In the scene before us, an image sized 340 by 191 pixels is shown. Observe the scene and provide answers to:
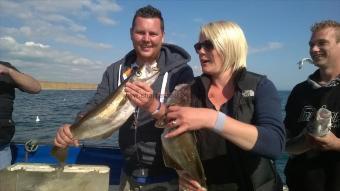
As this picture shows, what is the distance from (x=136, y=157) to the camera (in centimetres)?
477

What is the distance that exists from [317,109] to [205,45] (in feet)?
6.08

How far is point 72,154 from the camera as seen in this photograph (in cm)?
714

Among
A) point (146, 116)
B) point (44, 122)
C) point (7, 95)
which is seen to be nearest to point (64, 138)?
point (146, 116)

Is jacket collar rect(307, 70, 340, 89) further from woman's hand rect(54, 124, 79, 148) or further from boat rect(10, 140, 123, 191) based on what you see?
boat rect(10, 140, 123, 191)

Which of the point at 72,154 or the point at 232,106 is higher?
the point at 232,106

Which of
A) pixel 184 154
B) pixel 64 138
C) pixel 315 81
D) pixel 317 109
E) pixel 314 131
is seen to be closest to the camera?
pixel 184 154

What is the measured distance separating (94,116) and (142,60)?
1.04 metres

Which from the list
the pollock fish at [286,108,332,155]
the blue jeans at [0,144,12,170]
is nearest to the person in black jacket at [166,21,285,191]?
the pollock fish at [286,108,332,155]

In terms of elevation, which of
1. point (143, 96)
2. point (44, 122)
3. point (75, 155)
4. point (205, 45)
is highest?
point (205, 45)

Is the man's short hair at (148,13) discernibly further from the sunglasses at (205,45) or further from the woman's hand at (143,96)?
the sunglasses at (205,45)

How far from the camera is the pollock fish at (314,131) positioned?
394cm

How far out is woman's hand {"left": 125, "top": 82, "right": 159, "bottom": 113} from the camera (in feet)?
12.9

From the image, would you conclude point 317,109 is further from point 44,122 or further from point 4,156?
point 44,122

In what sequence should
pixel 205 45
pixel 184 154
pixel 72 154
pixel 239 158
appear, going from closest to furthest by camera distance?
Result: pixel 184 154, pixel 239 158, pixel 205 45, pixel 72 154
